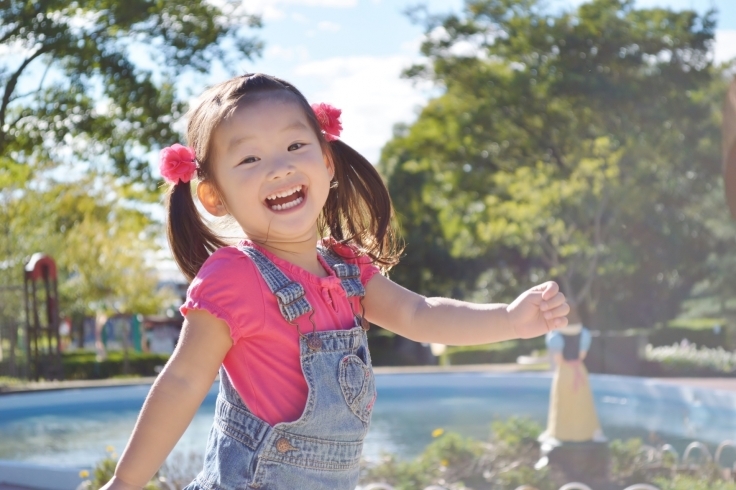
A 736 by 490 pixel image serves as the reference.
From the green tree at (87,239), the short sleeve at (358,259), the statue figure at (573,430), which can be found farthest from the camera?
the green tree at (87,239)

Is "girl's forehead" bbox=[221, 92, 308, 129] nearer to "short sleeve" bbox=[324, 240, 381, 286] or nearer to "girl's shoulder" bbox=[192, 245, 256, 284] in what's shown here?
"girl's shoulder" bbox=[192, 245, 256, 284]

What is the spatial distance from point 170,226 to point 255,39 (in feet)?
36.4

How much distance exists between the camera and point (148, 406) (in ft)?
5.38

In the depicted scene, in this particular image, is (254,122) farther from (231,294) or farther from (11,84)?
(11,84)

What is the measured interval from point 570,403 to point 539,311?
3.80m

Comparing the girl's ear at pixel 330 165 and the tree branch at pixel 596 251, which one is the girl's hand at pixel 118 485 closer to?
the girl's ear at pixel 330 165

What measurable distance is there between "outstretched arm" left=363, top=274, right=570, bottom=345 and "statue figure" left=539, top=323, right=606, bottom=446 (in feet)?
11.9

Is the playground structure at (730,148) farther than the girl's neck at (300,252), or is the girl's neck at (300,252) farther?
the playground structure at (730,148)

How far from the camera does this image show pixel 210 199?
193cm

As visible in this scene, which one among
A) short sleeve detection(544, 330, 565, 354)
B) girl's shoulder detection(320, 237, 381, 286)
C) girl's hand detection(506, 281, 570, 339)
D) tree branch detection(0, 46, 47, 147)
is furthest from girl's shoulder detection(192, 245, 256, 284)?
tree branch detection(0, 46, 47, 147)

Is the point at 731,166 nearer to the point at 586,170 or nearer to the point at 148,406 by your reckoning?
the point at 148,406

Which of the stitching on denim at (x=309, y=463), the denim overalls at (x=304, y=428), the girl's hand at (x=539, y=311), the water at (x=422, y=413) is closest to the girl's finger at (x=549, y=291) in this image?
the girl's hand at (x=539, y=311)

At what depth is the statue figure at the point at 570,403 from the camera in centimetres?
548

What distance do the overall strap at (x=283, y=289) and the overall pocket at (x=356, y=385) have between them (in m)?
0.12
